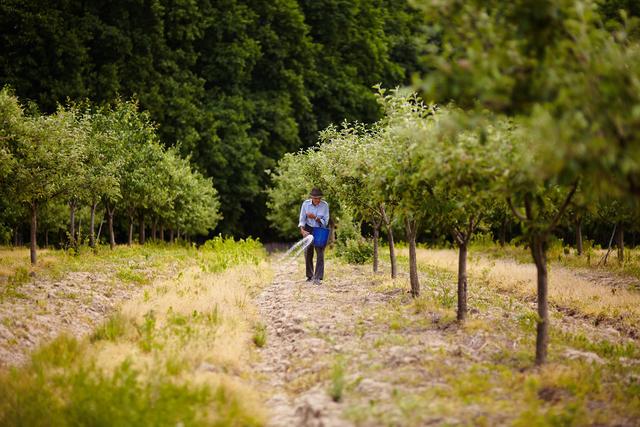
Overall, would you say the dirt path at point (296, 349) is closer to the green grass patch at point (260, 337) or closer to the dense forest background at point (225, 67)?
the green grass patch at point (260, 337)

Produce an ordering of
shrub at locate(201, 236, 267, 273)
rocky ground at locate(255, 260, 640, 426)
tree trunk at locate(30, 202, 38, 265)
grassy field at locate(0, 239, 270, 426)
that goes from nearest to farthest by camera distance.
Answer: rocky ground at locate(255, 260, 640, 426) → grassy field at locate(0, 239, 270, 426) → tree trunk at locate(30, 202, 38, 265) → shrub at locate(201, 236, 267, 273)

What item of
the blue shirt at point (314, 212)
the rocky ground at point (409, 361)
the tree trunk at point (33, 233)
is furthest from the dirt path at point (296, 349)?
A: the tree trunk at point (33, 233)

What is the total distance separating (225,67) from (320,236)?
111 feet

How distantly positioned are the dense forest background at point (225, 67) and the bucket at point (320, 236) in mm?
18542

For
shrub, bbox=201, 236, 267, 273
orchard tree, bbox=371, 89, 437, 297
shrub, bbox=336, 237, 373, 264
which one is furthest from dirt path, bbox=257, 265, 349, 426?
shrub, bbox=336, 237, 373, 264

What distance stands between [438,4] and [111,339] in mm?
7621

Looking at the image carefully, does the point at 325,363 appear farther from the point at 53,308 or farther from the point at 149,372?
the point at 53,308

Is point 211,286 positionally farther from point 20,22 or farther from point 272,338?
point 20,22

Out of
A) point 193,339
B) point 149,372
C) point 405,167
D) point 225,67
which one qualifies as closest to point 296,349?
point 193,339

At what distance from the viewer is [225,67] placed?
49.5 metres

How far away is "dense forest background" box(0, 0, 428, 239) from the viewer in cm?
3775

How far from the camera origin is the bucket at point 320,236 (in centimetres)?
1822

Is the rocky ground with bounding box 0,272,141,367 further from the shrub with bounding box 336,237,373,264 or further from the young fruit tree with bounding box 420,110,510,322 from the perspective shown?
the shrub with bounding box 336,237,373,264

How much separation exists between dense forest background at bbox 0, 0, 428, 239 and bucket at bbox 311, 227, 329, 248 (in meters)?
18.5
